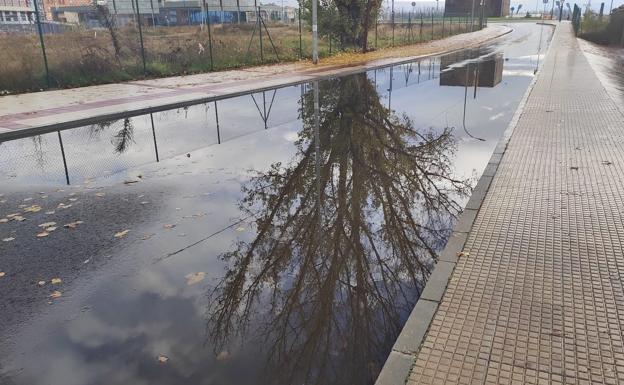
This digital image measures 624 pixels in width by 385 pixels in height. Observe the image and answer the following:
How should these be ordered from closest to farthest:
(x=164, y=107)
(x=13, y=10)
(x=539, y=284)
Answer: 1. (x=539, y=284)
2. (x=164, y=107)
3. (x=13, y=10)

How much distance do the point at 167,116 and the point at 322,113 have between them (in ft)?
13.8

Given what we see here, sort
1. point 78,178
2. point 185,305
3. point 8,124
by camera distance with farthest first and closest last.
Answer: point 8,124
point 78,178
point 185,305

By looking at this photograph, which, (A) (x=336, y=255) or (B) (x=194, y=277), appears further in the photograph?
(A) (x=336, y=255)

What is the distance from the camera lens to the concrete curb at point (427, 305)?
11.4ft

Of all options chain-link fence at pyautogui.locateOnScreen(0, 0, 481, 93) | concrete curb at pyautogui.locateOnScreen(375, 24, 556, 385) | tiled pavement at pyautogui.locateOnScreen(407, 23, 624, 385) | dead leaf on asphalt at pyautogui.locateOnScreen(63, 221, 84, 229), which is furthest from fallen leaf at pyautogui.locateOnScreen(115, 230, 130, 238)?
chain-link fence at pyautogui.locateOnScreen(0, 0, 481, 93)

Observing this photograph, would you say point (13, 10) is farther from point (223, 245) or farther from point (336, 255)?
point (336, 255)

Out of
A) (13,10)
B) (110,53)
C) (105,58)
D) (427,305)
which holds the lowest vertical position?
(427,305)

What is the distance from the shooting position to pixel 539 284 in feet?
14.9

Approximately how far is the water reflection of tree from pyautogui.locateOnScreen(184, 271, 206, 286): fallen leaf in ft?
0.87

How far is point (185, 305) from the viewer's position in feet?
15.2

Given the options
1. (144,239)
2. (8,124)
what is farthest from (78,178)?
(8,124)

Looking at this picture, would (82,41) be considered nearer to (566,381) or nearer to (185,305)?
(185,305)

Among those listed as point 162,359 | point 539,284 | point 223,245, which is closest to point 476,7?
point 223,245

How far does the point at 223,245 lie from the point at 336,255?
136 cm
